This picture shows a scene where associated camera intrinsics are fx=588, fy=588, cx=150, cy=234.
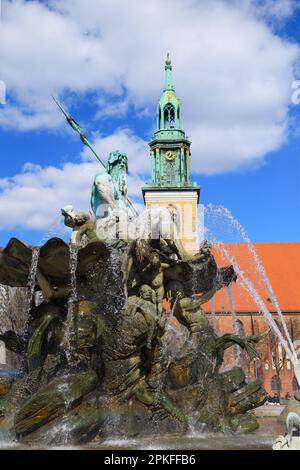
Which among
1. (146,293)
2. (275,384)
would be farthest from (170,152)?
(146,293)

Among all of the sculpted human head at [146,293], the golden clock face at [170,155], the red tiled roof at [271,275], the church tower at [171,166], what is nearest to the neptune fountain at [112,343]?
the sculpted human head at [146,293]

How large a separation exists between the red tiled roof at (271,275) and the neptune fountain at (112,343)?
22.1 m

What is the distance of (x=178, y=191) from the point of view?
47750 mm

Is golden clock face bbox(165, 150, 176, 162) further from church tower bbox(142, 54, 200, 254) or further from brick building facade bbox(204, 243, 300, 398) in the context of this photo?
brick building facade bbox(204, 243, 300, 398)

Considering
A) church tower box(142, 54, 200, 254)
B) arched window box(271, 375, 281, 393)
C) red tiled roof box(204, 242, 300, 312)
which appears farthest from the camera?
church tower box(142, 54, 200, 254)

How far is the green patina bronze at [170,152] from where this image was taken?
4828 cm

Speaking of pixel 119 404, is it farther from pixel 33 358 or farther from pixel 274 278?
pixel 274 278

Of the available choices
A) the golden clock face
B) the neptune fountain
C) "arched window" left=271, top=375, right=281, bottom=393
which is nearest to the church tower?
the golden clock face

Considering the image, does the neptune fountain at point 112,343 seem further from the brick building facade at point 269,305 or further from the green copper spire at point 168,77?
the green copper spire at point 168,77

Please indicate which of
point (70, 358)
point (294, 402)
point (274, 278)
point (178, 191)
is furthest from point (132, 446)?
point (178, 191)

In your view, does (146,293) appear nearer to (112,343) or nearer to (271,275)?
(112,343)

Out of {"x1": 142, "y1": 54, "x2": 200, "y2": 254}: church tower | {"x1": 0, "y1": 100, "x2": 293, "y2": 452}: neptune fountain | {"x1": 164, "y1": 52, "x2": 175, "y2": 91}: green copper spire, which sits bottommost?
{"x1": 0, "y1": 100, "x2": 293, "y2": 452}: neptune fountain

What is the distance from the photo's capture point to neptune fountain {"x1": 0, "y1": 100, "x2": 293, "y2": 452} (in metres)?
8.34

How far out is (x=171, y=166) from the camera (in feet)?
161
